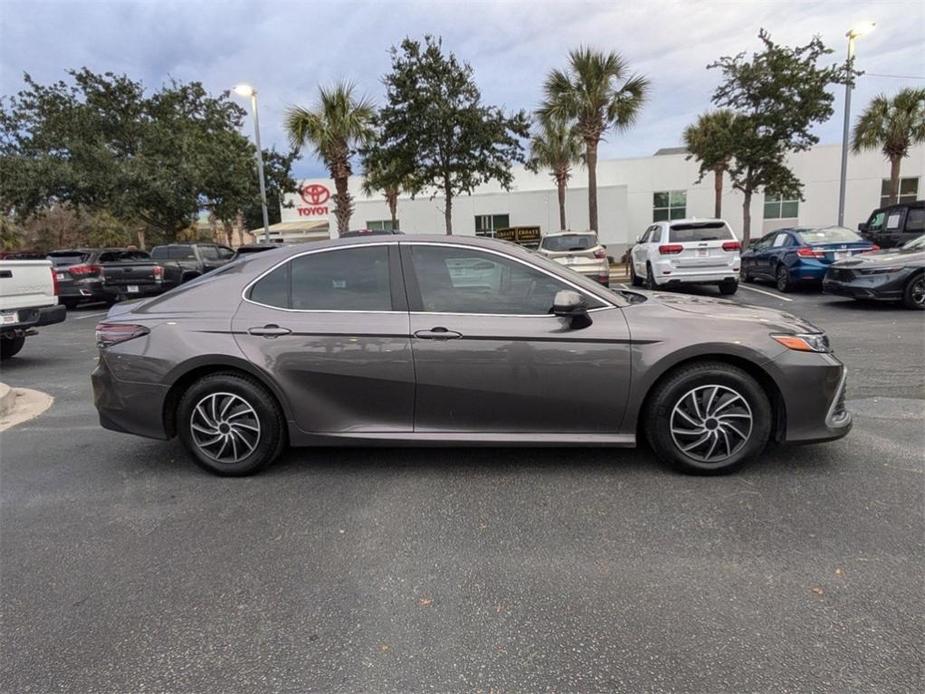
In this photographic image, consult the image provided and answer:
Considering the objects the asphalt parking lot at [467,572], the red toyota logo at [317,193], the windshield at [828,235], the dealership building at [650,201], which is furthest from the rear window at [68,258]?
the red toyota logo at [317,193]

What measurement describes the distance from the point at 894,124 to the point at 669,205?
9.51m

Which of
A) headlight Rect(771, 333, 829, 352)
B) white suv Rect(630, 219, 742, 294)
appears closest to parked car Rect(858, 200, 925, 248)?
white suv Rect(630, 219, 742, 294)

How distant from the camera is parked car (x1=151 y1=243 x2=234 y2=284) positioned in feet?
52.6

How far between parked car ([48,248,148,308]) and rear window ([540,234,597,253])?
10.5m

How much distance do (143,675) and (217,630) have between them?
302mm

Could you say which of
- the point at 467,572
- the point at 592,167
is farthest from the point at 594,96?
the point at 467,572

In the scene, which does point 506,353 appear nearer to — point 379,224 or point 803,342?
point 803,342

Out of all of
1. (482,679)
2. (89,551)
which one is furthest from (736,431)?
(89,551)

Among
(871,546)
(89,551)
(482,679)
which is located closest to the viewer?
(482,679)

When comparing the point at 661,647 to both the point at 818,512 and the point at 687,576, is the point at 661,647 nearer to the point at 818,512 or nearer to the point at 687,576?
the point at 687,576

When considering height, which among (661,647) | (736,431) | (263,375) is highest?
(263,375)

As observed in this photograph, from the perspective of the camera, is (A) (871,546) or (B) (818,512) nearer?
(A) (871,546)

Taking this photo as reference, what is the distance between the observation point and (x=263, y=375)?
3754 millimetres

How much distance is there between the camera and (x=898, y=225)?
13.7m
